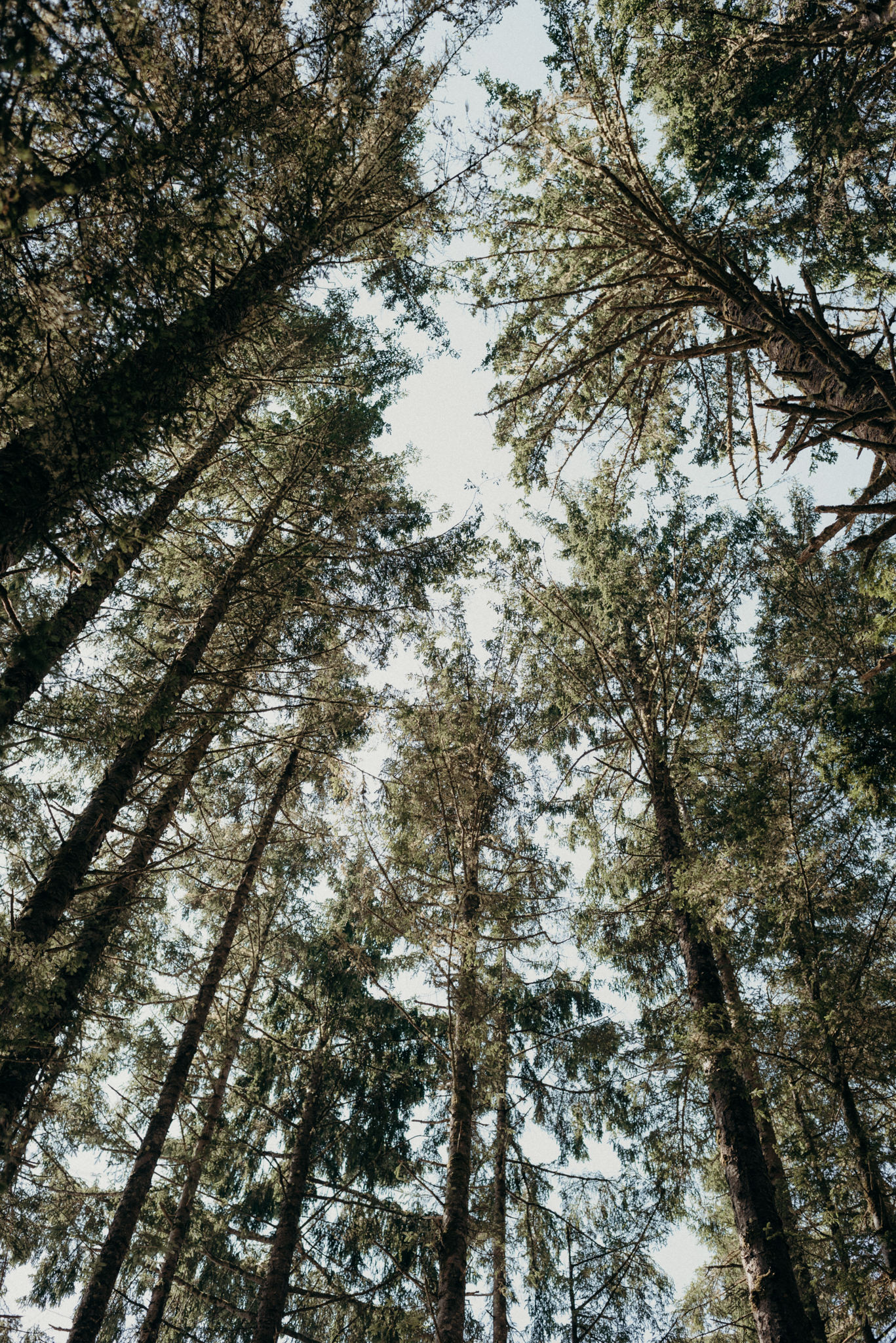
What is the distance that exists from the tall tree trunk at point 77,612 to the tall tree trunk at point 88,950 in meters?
1.31

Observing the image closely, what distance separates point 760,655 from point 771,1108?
25.1ft

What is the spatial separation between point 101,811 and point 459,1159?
500cm

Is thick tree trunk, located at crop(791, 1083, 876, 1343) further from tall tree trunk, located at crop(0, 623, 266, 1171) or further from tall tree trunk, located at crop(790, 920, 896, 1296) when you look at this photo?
tall tree trunk, located at crop(0, 623, 266, 1171)

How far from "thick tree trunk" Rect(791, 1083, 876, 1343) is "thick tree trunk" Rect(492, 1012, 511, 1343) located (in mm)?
4508

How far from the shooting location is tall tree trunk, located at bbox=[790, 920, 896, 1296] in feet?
15.6

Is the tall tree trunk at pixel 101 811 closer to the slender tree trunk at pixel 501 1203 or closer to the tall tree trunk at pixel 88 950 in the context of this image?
the tall tree trunk at pixel 88 950

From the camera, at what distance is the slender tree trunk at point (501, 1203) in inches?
403

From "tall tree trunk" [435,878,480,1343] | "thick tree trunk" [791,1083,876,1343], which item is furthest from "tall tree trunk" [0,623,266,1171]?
"thick tree trunk" [791,1083,876,1343]

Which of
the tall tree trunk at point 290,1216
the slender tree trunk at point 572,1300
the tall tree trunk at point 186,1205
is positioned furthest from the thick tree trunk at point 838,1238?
the tall tree trunk at point 290,1216

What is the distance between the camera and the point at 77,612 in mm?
6457

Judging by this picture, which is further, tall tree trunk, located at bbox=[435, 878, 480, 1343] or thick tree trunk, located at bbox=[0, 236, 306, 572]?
tall tree trunk, located at bbox=[435, 878, 480, 1343]

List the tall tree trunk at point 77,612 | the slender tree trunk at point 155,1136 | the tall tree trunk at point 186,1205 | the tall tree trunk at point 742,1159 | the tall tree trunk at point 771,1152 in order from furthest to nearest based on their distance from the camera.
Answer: the tall tree trunk at point 186,1205
the slender tree trunk at point 155,1136
the tall tree trunk at point 771,1152
the tall tree trunk at point 742,1159
the tall tree trunk at point 77,612

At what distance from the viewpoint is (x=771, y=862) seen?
6.35 metres

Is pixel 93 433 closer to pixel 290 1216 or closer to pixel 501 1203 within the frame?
pixel 290 1216
